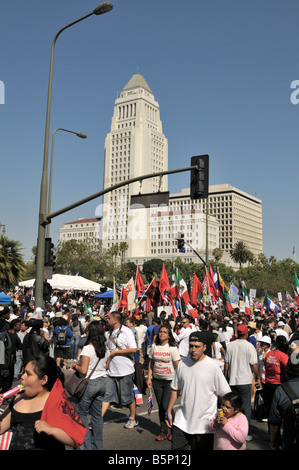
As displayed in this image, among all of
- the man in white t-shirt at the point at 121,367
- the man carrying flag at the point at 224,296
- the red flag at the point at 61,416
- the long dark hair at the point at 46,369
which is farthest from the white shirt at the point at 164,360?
the man carrying flag at the point at 224,296

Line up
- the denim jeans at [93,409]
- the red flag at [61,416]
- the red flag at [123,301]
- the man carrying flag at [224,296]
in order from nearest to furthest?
the red flag at [61,416] → the denim jeans at [93,409] → the red flag at [123,301] → the man carrying flag at [224,296]

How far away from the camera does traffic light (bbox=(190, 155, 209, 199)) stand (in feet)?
43.3

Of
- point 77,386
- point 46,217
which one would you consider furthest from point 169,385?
point 46,217

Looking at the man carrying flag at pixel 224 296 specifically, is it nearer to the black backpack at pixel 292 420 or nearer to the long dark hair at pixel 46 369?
the black backpack at pixel 292 420

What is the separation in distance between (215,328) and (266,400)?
456cm

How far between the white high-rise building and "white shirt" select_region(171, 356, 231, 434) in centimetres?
14005

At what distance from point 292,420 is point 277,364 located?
2.97 meters

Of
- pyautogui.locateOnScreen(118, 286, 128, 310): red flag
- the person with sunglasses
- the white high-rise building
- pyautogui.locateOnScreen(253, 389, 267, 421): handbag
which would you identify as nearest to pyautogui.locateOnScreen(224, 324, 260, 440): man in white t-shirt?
pyautogui.locateOnScreen(253, 389, 267, 421): handbag

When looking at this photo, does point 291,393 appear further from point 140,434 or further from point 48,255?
point 48,255

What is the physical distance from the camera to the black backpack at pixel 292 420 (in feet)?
14.3

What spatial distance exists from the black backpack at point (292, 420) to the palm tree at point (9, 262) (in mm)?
24289

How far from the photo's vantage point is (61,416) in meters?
3.35
